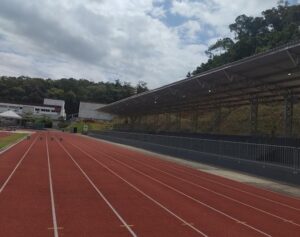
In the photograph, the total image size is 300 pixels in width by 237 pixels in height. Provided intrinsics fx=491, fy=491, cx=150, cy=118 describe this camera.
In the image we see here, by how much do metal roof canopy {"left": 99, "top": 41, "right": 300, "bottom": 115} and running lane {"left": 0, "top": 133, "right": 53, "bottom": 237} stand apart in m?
11.1

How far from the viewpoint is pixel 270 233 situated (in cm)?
953

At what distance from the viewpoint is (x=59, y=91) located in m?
168

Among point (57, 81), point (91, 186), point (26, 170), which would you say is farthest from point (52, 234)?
point (57, 81)

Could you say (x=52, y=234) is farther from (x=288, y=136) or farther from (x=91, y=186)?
(x=288, y=136)

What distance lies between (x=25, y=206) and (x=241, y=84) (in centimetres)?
2156

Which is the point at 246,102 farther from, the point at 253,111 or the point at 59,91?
the point at 59,91

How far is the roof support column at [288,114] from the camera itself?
92.6 feet

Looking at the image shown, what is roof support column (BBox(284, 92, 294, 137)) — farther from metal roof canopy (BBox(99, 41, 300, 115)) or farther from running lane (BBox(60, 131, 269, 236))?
running lane (BBox(60, 131, 269, 236))

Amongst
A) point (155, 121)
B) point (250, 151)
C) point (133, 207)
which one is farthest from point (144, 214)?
point (155, 121)

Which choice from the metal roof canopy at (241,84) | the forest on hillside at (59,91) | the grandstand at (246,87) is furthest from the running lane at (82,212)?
the forest on hillside at (59,91)

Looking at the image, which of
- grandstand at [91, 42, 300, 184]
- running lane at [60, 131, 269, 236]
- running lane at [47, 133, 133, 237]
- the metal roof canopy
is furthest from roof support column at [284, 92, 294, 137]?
running lane at [47, 133, 133, 237]

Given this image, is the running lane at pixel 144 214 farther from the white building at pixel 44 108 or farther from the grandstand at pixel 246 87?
the white building at pixel 44 108

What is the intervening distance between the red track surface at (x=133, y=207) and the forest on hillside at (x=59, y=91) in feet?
446

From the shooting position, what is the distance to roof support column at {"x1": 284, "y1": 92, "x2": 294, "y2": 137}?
28.2 meters
